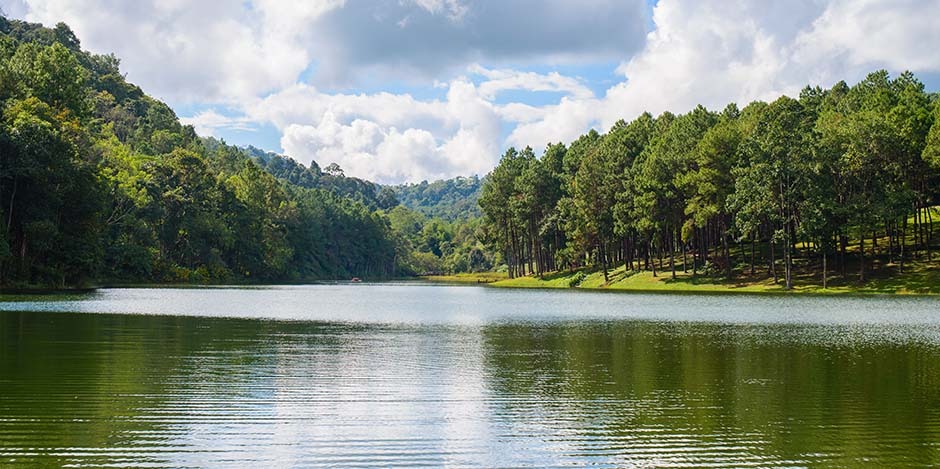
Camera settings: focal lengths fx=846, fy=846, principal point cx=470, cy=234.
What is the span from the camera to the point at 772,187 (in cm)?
8362

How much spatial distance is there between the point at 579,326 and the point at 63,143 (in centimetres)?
5476

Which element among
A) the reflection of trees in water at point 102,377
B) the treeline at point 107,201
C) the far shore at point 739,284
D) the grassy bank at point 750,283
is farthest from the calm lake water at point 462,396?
the grassy bank at point 750,283

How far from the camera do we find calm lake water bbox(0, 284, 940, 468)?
1420cm

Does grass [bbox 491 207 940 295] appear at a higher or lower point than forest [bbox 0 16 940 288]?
lower

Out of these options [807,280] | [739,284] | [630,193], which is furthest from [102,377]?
[630,193]

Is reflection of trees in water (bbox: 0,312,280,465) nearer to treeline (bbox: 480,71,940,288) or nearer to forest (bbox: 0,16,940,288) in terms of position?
forest (bbox: 0,16,940,288)

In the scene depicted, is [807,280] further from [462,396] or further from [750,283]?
[462,396]

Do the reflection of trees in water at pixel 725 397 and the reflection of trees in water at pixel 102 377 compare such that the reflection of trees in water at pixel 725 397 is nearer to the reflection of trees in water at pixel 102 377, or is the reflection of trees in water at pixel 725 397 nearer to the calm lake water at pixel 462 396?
the calm lake water at pixel 462 396

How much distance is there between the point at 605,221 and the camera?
10775cm

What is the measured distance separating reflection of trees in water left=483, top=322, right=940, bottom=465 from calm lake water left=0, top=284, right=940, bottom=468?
81mm

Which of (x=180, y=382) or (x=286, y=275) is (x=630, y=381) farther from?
(x=286, y=275)

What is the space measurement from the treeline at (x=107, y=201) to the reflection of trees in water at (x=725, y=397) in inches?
2204

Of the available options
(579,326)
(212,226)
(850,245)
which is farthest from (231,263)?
(579,326)

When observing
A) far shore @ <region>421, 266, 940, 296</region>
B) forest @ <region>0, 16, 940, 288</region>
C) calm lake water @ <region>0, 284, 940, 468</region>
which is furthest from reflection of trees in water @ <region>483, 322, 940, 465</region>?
forest @ <region>0, 16, 940, 288</region>
